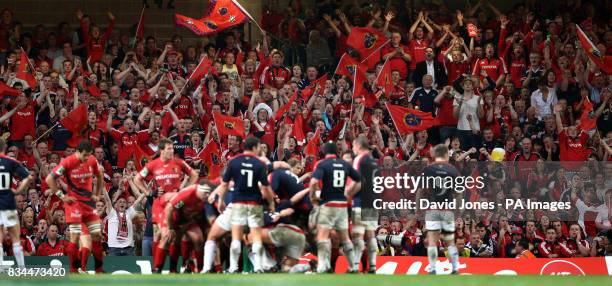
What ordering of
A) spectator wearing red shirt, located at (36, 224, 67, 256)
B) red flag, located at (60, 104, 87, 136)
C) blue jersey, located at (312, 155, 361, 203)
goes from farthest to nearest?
red flag, located at (60, 104, 87, 136) < spectator wearing red shirt, located at (36, 224, 67, 256) < blue jersey, located at (312, 155, 361, 203)

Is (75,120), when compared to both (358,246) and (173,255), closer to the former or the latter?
(173,255)

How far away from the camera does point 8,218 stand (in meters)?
23.4

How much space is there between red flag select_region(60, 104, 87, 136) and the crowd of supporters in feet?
0.79

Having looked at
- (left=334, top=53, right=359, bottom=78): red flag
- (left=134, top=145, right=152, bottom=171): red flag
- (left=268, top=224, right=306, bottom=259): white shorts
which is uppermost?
(left=334, top=53, right=359, bottom=78): red flag

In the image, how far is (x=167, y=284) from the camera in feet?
61.0

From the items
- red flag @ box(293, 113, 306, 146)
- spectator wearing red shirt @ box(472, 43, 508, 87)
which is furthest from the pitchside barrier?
spectator wearing red shirt @ box(472, 43, 508, 87)

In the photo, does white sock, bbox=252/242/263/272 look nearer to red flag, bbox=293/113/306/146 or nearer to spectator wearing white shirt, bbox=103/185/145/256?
spectator wearing white shirt, bbox=103/185/145/256

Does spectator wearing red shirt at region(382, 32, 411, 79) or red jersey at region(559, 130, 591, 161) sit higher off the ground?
spectator wearing red shirt at region(382, 32, 411, 79)

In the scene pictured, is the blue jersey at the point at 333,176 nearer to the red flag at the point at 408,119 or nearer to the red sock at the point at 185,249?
the red sock at the point at 185,249

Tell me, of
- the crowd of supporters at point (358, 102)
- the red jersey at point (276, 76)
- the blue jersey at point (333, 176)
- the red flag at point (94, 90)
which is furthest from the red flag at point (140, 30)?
the blue jersey at point (333, 176)

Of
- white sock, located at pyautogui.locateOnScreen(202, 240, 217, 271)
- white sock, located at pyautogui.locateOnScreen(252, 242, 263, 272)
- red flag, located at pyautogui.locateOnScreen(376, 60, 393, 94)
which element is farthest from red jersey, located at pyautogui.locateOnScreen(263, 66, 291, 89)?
white sock, located at pyautogui.locateOnScreen(252, 242, 263, 272)

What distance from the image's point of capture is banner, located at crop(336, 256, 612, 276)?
2753cm

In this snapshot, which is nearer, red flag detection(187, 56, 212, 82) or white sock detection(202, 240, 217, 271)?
white sock detection(202, 240, 217, 271)

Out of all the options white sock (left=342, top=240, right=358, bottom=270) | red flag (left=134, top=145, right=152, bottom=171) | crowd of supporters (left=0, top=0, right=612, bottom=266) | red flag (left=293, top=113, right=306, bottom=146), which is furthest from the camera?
red flag (left=293, top=113, right=306, bottom=146)
